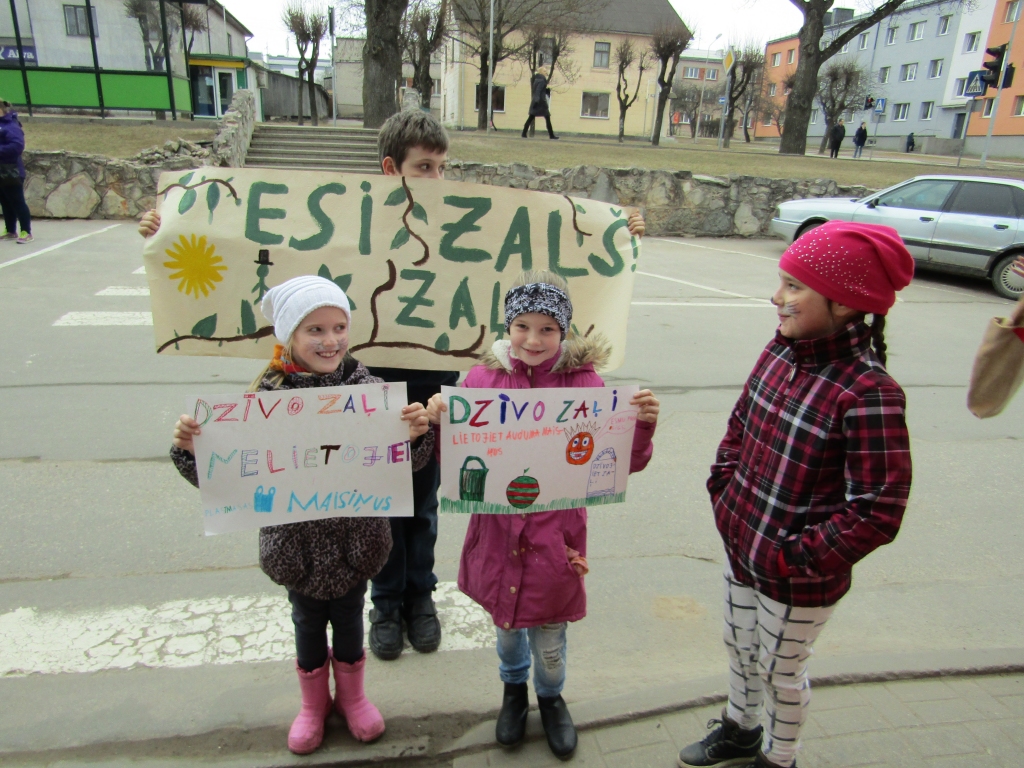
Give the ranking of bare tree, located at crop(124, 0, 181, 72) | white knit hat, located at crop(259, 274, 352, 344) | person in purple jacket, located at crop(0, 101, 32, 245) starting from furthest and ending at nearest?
1. bare tree, located at crop(124, 0, 181, 72)
2. person in purple jacket, located at crop(0, 101, 32, 245)
3. white knit hat, located at crop(259, 274, 352, 344)

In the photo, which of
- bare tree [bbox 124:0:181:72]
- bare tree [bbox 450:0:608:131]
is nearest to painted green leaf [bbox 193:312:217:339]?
bare tree [bbox 124:0:181:72]

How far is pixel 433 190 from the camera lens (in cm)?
266

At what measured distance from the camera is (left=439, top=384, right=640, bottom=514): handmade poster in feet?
6.53

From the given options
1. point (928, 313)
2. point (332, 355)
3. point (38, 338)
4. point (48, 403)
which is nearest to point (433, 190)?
point (332, 355)

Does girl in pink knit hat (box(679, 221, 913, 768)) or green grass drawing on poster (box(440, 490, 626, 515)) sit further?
green grass drawing on poster (box(440, 490, 626, 515))

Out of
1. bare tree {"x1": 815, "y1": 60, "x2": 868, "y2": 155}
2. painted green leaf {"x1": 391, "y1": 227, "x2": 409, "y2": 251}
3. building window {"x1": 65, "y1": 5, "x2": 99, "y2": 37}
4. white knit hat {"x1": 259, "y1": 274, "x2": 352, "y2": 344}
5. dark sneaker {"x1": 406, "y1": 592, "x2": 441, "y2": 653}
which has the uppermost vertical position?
bare tree {"x1": 815, "y1": 60, "x2": 868, "y2": 155}

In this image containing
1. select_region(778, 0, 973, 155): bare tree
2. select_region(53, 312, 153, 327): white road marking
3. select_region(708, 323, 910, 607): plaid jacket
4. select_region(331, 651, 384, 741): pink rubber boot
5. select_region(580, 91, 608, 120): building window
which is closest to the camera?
select_region(708, 323, 910, 607): plaid jacket

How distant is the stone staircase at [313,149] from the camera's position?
15.3 metres

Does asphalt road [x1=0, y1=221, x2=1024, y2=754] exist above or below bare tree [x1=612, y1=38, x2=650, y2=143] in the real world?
below

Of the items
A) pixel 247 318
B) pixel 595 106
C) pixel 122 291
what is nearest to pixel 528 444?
pixel 247 318

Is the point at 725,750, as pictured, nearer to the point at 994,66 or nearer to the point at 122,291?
the point at 122,291

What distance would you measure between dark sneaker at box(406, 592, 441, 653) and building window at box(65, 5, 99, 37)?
77.3ft

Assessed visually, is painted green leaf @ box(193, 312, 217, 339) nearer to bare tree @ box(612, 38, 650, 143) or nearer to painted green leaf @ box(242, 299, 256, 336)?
painted green leaf @ box(242, 299, 256, 336)

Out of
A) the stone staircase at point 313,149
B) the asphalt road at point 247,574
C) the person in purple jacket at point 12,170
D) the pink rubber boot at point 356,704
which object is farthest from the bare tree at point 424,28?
the pink rubber boot at point 356,704
